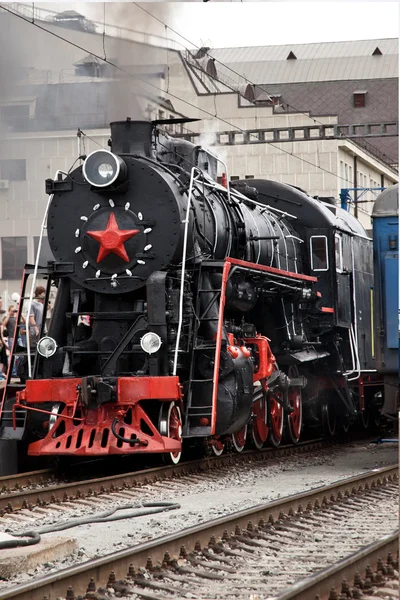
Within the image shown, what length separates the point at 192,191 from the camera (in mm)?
11430

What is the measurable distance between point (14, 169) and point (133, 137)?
1098 cm

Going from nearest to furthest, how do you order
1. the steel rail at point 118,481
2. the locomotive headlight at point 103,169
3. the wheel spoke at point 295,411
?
the steel rail at point 118,481 < the locomotive headlight at point 103,169 < the wheel spoke at point 295,411

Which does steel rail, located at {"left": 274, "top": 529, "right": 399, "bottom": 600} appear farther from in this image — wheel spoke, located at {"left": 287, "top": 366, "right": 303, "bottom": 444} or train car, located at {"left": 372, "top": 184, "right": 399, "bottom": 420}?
wheel spoke, located at {"left": 287, "top": 366, "right": 303, "bottom": 444}


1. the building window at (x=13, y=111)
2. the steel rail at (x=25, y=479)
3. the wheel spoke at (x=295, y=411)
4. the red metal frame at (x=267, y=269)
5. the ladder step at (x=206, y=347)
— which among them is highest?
the building window at (x=13, y=111)

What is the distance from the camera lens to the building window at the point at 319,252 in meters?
14.7

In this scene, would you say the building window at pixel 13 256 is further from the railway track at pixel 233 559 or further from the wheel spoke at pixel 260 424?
the railway track at pixel 233 559

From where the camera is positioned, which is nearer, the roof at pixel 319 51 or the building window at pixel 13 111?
the building window at pixel 13 111

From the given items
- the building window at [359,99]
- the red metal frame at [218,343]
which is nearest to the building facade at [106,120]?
the red metal frame at [218,343]

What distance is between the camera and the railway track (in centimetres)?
568

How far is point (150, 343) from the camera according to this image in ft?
35.6

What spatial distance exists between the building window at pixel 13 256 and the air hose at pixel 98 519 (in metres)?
22.3

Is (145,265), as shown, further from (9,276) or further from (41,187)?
(9,276)

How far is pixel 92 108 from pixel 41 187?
2.35 m

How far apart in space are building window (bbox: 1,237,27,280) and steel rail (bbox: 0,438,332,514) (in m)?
18.3
